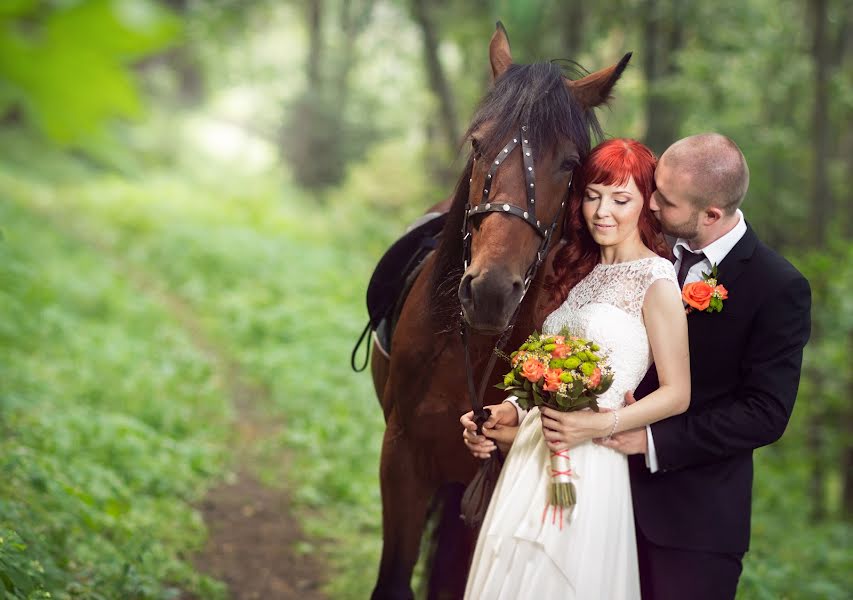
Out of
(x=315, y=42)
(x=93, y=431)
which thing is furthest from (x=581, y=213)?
(x=315, y=42)

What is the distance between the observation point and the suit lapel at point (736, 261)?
7.95ft

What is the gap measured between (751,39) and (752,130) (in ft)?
4.56

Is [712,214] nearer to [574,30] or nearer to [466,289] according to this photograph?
[466,289]

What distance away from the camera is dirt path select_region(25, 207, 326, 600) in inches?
189

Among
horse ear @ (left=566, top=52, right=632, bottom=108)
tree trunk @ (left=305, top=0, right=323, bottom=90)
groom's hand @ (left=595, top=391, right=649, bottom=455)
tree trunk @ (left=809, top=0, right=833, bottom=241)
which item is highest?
tree trunk @ (left=305, top=0, right=323, bottom=90)

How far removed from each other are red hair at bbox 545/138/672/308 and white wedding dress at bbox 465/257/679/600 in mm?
143

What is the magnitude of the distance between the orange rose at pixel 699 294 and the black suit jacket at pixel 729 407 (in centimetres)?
8

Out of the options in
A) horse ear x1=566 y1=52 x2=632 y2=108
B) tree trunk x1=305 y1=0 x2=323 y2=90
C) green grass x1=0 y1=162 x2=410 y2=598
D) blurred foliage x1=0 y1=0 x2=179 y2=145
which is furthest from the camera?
tree trunk x1=305 y1=0 x2=323 y2=90

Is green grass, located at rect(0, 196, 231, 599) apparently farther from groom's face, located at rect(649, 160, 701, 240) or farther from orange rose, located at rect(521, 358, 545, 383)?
groom's face, located at rect(649, 160, 701, 240)

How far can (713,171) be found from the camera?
93.0 inches

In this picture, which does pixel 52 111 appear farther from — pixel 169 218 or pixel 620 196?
pixel 169 218

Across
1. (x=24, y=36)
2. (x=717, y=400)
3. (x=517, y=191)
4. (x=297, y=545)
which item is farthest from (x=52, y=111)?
(x=297, y=545)

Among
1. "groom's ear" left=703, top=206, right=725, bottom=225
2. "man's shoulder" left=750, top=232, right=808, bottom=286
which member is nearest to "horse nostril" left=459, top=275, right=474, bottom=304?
"groom's ear" left=703, top=206, right=725, bottom=225

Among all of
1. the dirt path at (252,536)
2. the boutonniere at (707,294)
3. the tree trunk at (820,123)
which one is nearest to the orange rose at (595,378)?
the boutonniere at (707,294)
